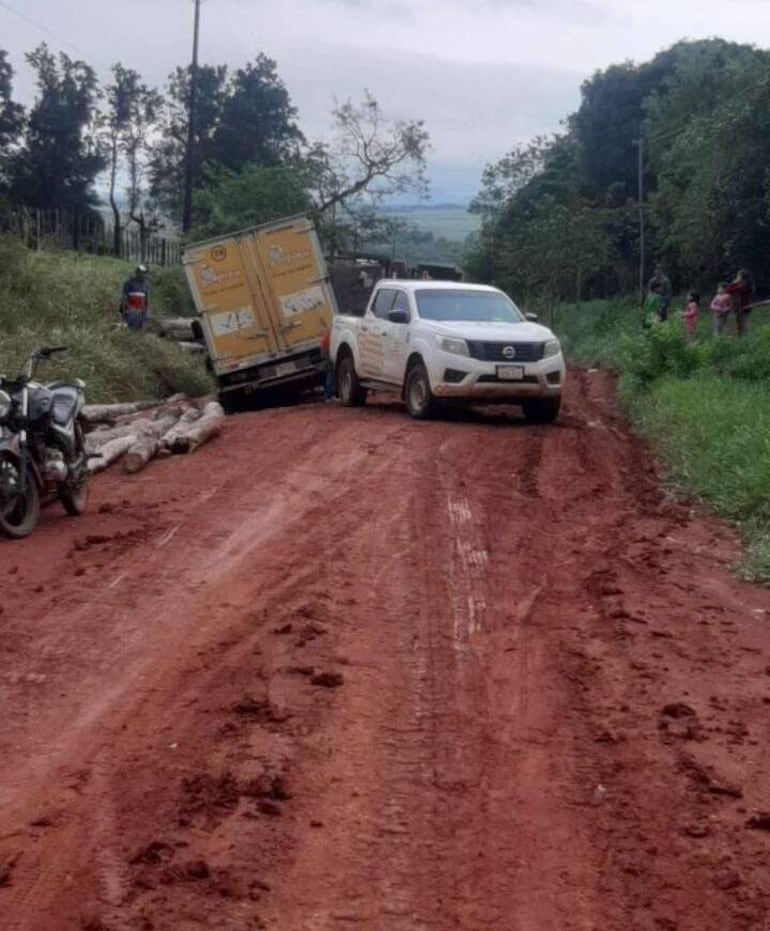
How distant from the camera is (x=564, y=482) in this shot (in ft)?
41.6

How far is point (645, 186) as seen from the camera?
2116 inches

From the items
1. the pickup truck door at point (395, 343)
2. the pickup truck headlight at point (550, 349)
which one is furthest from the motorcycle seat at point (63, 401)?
the pickup truck headlight at point (550, 349)

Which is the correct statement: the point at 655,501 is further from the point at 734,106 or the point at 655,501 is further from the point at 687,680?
the point at 734,106

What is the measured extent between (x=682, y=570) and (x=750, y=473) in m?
2.29

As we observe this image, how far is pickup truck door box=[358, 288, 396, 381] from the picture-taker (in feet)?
61.4

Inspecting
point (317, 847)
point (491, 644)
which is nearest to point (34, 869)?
point (317, 847)

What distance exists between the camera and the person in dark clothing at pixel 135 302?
24.8 metres

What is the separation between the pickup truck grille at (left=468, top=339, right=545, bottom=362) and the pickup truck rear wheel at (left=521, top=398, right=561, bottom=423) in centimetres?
63

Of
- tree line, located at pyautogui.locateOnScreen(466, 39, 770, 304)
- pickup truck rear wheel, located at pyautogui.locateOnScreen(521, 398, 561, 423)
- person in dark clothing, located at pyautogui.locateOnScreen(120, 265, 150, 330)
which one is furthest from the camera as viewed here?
tree line, located at pyautogui.locateOnScreen(466, 39, 770, 304)

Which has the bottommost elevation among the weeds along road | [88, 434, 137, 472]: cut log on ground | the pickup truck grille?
the weeds along road

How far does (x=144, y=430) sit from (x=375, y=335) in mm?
4466

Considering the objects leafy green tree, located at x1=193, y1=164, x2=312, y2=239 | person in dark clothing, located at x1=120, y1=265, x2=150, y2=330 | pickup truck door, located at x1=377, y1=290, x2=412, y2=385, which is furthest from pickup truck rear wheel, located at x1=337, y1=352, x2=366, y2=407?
leafy green tree, located at x1=193, y1=164, x2=312, y2=239

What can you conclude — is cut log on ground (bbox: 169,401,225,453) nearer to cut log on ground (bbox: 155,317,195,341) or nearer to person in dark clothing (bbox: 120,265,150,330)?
person in dark clothing (bbox: 120,265,150,330)

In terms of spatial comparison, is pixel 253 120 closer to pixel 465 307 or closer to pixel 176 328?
pixel 176 328
